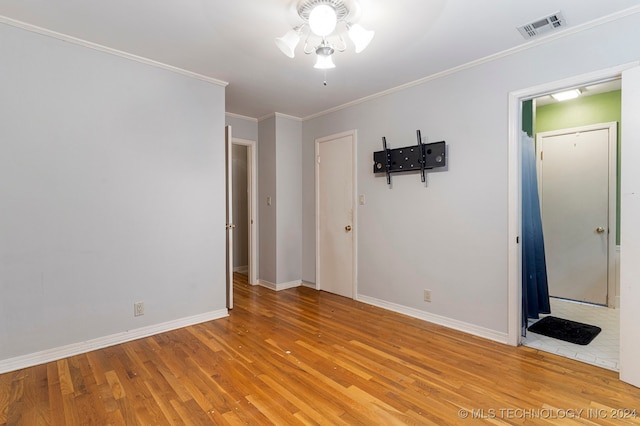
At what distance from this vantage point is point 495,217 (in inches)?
114

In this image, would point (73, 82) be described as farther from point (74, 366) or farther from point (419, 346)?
point (419, 346)

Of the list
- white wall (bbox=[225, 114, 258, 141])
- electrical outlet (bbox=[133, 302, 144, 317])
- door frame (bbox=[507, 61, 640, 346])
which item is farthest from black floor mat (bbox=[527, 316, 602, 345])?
white wall (bbox=[225, 114, 258, 141])

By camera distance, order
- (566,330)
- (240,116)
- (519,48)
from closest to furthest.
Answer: (519,48), (566,330), (240,116)

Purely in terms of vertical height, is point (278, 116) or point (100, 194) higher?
point (278, 116)

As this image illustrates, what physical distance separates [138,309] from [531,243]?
3814 mm

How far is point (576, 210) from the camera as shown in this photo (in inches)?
159

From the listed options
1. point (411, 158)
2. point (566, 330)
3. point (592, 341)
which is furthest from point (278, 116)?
point (592, 341)

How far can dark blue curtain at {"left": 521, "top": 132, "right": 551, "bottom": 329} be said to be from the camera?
3182 millimetres

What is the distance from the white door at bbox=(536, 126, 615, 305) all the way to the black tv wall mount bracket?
6.72ft

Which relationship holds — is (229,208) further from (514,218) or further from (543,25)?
(543,25)

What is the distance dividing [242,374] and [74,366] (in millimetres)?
1283

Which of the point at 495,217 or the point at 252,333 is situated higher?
the point at 495,217

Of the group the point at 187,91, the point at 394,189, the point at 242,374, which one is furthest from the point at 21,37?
the point at 394,189

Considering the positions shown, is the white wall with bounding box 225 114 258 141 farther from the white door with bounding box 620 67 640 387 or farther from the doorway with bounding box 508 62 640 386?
the white door with bounding box 620 67 640 387
